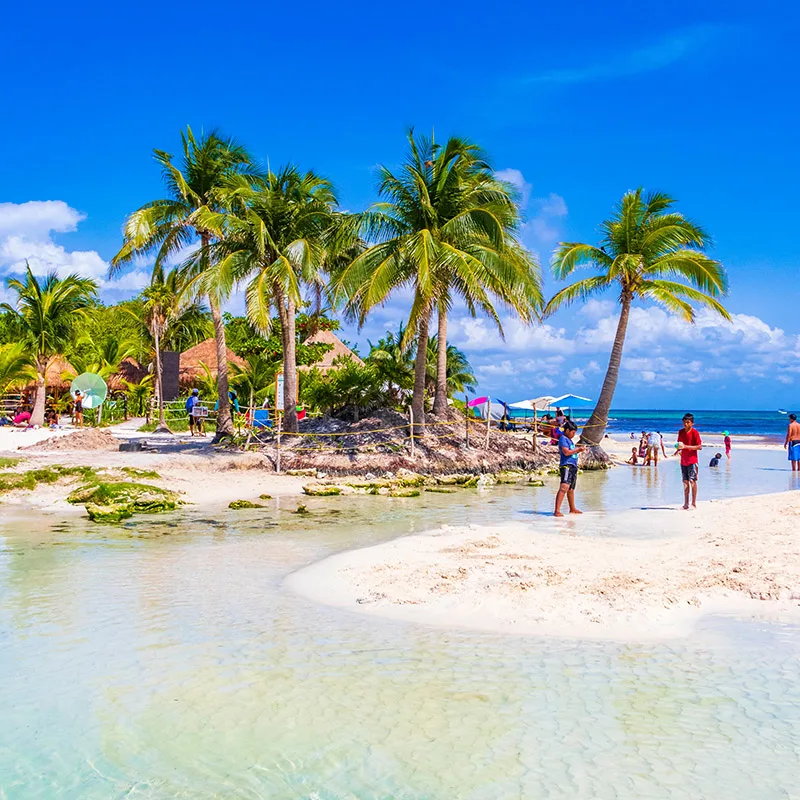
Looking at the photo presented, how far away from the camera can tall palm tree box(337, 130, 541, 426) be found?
1839cm

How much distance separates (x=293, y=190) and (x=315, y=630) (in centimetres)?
1678

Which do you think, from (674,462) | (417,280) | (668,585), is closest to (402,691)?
(668,585)

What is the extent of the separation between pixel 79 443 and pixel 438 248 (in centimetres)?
1139

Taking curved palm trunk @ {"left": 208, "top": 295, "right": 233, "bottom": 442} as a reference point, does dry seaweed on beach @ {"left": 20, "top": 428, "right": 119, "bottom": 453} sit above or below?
below

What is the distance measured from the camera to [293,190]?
68.7 ft

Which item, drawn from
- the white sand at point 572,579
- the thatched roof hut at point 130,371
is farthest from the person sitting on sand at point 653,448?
the thatched roof hut at point 130,371

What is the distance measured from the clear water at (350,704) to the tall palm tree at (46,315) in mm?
20810

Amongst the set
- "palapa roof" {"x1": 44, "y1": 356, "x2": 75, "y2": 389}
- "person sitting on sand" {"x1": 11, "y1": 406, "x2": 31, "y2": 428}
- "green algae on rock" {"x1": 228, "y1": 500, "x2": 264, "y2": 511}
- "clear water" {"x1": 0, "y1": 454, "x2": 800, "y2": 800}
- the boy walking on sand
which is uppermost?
"palapa roof" {"x1": 44, "y1": 356, "x2": 75, "y2": 389}

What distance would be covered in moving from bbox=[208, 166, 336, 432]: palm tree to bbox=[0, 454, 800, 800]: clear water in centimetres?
1283

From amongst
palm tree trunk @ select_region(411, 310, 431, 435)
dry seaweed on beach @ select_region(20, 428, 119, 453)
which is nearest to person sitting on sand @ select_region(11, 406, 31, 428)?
dry seaweed on beach @ select_region(20, 428, 119, 453)

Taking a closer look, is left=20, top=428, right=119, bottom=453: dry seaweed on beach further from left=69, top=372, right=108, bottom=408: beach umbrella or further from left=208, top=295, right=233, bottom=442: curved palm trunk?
left=69, top=372, right=108, bottom=408: beach umbrella

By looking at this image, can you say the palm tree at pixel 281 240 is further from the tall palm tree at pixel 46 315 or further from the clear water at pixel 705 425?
the clear water at pixel 705 425

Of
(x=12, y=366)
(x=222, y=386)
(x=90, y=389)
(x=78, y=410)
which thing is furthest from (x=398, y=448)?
(x=78, y=410)

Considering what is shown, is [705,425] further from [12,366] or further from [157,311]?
[12,366]
